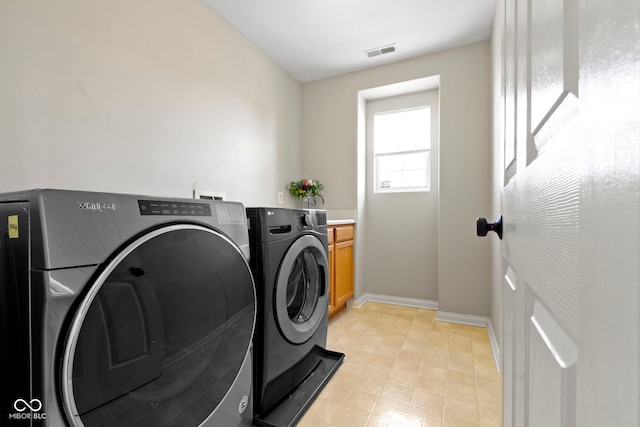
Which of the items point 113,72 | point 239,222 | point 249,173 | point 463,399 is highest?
point 113,72

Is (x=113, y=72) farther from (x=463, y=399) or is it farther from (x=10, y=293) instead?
(x=463, y=399)

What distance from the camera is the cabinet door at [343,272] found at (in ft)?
8.90

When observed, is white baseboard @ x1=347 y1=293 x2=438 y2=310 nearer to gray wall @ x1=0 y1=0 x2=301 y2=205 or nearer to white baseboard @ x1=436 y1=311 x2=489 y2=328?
white baseboard @ x1=436 y1=311 x2=489 y2=328

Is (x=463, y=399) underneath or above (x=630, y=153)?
underneath

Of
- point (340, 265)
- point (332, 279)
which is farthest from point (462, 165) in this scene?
point (332, 279)

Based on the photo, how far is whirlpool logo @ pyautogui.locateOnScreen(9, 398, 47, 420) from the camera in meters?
0.58

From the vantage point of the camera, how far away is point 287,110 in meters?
3.29

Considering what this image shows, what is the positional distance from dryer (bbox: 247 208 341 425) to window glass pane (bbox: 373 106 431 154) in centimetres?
206

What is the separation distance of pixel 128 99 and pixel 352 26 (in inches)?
73.9

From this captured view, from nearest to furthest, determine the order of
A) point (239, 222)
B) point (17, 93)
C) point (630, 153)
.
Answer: point (630, 153)
point (239, 222)
point (17, 93)

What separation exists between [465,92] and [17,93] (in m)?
3.17

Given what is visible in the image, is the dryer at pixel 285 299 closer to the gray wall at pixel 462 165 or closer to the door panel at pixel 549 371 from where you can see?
the door panel at pixel 549 371

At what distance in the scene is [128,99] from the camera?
1.67 meters

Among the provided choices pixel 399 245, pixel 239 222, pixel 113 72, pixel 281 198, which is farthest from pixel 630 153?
pixel 399 245
